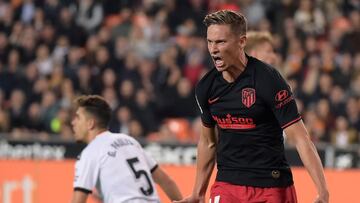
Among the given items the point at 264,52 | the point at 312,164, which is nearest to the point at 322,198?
the point at 312,164

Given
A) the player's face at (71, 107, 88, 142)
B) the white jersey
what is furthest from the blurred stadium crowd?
the white jersey

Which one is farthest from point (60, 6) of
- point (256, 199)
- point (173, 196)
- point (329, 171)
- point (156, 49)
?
point (256, 199)

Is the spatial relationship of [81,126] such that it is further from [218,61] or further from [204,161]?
[218,61]

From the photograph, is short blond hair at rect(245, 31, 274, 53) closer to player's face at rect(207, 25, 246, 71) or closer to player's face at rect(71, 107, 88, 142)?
player's face at rect(71, 107, 88, 142)

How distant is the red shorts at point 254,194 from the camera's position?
18.9 ft

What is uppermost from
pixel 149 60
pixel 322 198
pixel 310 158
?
pixel 149 60

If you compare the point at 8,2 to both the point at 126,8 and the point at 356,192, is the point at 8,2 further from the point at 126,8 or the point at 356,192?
the point at 356,192

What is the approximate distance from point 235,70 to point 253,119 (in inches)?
12.2

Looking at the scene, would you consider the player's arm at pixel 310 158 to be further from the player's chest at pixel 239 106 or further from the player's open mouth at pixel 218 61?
the player's open mouth at pixel 218 61

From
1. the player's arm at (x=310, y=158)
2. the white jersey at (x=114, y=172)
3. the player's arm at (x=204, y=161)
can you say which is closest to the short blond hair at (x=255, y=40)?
the white jersey at (x=114, y=172)

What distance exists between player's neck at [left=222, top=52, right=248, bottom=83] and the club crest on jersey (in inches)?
4.6

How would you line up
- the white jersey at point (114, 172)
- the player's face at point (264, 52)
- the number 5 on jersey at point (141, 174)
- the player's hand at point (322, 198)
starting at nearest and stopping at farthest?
the player's hand at point (322, 198)
the white jersey at point (114, 172)
the number 5 on jersey at point (141, 174)
the player's face at point (264, 52)

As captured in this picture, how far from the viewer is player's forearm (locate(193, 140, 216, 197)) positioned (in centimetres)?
623

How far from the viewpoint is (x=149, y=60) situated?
50.5 feet
